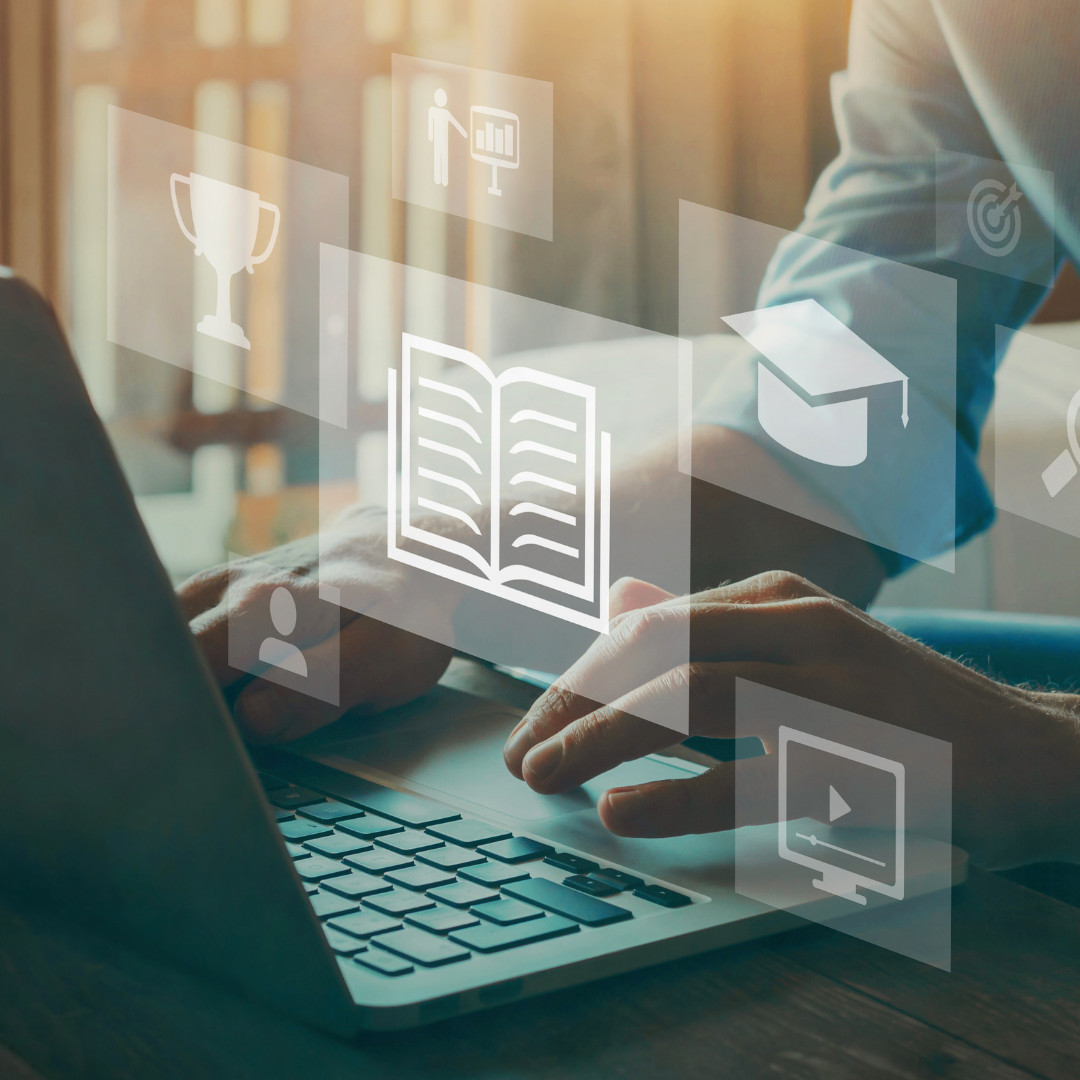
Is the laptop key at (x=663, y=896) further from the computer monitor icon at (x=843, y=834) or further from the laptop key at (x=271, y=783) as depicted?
the laptop key at (x=271, y=783)

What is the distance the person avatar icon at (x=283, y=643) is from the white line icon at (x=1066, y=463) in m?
1.07

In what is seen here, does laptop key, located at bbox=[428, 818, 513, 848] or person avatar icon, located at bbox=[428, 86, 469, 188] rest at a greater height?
person avatar icon, located at bbox=[428, 86, 469, 188]

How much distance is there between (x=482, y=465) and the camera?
1.64 m

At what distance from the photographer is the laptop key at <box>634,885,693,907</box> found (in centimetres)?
28

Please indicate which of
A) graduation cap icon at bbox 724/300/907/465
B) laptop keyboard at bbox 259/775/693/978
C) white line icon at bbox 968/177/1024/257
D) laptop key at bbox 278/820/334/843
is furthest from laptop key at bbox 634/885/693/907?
white line icon at bbox 968/177/1024/257

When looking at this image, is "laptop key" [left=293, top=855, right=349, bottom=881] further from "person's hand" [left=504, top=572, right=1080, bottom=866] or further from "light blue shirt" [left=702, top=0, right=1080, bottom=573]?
"light blue shirt" [left=702, top=0, right=1080, bottom=573]

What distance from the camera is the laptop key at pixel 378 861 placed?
30 centimetres

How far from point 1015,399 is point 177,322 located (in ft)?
7.09

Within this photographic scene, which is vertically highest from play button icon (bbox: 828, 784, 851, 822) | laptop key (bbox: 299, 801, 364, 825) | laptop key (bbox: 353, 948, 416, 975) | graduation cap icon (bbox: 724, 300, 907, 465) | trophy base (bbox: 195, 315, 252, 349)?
graduation cap icon (bbox: 724, 300, 907, 465)

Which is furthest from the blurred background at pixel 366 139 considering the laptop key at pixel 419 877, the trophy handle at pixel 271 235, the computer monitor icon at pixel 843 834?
the laptop key at pixel 419 877

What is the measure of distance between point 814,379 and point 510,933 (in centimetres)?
60

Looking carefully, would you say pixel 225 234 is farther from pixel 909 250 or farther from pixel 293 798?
pixel 293 798

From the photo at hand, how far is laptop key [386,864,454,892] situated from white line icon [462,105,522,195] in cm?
285

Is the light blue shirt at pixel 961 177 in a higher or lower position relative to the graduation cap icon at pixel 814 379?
higher
